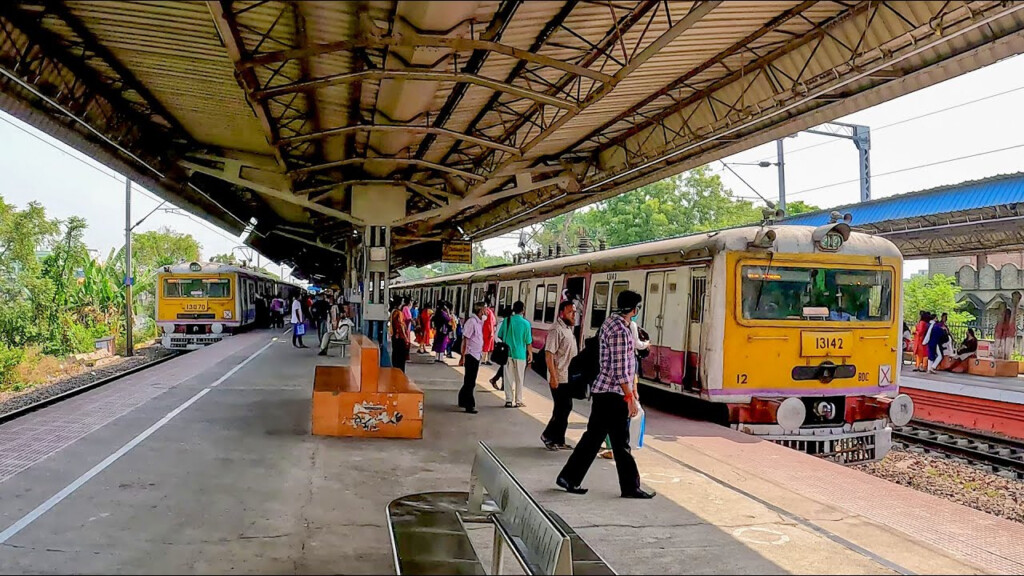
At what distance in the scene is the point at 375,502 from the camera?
6.60 metres

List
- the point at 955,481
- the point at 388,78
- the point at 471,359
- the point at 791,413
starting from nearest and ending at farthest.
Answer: the point at 388,78
the point at 791,413
the point at 955,481
the point at 471,359

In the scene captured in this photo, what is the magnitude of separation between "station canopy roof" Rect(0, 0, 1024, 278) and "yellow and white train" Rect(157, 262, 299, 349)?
11.0 meters

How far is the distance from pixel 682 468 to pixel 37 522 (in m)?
5.50

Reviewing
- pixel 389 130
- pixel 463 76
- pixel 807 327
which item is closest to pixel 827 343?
pixel 807 327

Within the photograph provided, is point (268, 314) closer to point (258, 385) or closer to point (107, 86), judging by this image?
point (258, 385)

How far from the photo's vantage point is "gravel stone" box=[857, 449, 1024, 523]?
9.29 m

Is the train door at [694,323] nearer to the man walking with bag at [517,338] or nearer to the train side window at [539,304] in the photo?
the man walking with bag at [517,338]

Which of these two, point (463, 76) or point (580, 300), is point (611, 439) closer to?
point (463, 76)

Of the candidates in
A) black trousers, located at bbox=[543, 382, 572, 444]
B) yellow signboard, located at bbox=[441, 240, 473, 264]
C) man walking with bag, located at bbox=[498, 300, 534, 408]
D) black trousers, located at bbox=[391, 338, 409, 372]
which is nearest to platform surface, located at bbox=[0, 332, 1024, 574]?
black trousers, located at bbox=[543, 382, 572, 444]

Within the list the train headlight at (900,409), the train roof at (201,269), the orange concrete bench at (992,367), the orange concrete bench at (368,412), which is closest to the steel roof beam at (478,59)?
the orange concrete bench at (368,412)

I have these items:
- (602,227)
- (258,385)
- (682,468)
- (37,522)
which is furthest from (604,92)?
(602,227)

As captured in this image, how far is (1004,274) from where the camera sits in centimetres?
2942

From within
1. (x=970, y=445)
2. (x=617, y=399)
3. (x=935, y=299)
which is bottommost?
(x=970, y=445)

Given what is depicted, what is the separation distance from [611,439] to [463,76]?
3.83m
